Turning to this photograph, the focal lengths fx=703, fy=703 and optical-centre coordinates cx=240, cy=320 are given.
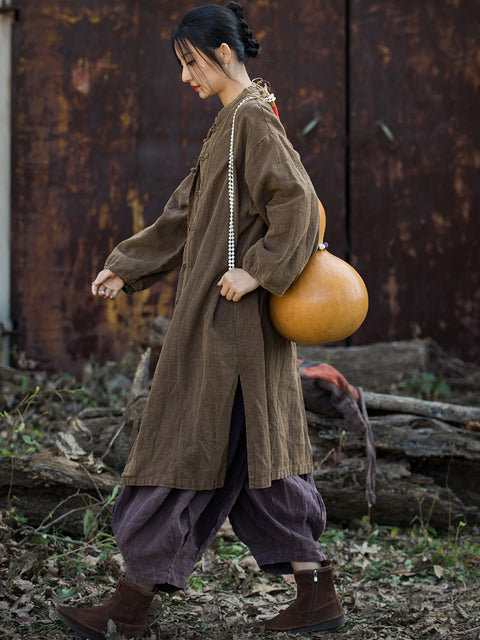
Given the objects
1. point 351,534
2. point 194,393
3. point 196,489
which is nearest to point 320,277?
Result: point 194,393

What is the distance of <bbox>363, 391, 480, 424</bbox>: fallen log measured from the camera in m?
3.30

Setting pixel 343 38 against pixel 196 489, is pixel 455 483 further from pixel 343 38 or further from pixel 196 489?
pixel 343 38

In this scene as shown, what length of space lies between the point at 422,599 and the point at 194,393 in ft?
4.05

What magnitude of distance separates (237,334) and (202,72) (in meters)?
0.85

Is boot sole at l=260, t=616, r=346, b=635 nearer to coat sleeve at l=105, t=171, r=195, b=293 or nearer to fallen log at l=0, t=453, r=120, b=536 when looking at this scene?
fallen log at l=0, t=453, r=120, b=536

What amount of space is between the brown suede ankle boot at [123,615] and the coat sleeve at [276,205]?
101cm

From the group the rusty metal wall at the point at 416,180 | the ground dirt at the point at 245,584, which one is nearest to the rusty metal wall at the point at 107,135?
the rusty metal wall at the point at 416,180

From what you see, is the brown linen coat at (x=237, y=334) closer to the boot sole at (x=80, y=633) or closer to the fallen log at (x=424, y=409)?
the boot sole at (x=80, y=633)

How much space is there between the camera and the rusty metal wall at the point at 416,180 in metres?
5.16

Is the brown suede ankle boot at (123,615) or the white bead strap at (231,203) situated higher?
the white bead strap at (231,203)

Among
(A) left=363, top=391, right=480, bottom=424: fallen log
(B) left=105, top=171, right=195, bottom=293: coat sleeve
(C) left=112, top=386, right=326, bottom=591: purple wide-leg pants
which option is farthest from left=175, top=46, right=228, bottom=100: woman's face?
(A) left=363, top=391, right=480, bottom=424: fallen log

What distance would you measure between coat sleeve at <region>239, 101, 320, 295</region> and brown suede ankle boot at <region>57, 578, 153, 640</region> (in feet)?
3.30

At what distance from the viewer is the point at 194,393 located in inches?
85.2

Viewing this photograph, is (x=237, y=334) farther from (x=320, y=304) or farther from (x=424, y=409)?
(x=424, y=409)
